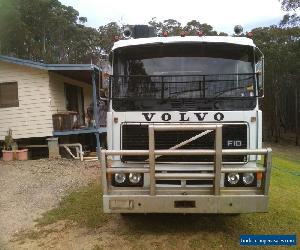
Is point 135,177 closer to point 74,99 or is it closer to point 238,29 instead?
point 238,29

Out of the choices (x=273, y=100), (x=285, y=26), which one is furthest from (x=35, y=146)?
(x=273, y=100)

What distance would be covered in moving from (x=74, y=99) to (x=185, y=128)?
47.8 ft

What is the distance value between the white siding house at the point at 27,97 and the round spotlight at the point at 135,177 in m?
10.1

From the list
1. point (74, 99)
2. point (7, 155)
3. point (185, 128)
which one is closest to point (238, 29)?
point (185, 128)

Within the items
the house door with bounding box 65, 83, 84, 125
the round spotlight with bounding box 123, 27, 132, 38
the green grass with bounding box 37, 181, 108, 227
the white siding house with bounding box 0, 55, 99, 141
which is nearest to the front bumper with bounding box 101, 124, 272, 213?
the green grass with bounding box 37, 181, 108, 227

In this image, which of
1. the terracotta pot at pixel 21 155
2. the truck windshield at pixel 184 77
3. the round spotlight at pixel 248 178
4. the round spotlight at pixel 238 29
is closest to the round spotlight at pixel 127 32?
the truck windshield at pixel 184 77

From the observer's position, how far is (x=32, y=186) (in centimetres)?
1062

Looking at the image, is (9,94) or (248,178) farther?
(9,94)

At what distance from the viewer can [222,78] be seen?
6254 mm

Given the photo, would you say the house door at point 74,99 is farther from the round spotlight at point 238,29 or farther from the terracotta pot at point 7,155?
the round spotlight at point 238,29

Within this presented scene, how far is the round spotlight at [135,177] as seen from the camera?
605 centimetres

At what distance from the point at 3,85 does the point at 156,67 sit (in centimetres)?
1126

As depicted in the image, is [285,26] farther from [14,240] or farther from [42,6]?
Result: [14,240]

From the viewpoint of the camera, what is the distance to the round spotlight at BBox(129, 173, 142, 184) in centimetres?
605
